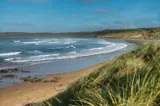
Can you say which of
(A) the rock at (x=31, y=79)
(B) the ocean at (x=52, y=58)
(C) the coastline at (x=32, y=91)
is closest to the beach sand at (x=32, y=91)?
(C) the coastline at (x=32, y=91)

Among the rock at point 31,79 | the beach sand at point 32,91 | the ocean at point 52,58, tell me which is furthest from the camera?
the ocean at point 52,58

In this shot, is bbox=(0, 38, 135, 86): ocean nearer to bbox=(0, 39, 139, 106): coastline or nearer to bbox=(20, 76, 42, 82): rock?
bbox=(20, 76, 42, 82): rock

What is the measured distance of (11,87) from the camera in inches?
621

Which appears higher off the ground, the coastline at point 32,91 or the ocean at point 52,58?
the coastline at point 32,91

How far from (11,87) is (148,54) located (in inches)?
428

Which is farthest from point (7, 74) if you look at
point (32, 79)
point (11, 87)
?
point (11, 87)

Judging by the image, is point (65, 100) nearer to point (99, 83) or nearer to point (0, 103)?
point (99, 83)

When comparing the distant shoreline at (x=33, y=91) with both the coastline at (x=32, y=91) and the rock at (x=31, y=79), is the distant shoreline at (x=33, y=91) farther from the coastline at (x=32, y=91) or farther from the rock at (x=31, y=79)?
the rock at (x=31, y=79)

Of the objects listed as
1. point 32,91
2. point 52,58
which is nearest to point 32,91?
point 32,91

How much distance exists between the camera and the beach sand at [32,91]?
12405mm

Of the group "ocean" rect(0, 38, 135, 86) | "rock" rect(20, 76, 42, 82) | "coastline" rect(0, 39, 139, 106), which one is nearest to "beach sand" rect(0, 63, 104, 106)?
"coastline" rect(0, 39, 139, 106)

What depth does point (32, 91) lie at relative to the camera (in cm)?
1473

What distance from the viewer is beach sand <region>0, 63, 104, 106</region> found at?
40.7ft

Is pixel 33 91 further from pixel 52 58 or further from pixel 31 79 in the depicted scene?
pixel 52 58
